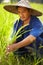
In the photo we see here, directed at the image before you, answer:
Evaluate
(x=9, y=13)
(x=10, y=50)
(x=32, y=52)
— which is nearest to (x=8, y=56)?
A: (x=10, y=50)

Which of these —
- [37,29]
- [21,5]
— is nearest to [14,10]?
[21,5]

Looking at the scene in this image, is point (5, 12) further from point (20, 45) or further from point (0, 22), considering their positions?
point (20, 45)

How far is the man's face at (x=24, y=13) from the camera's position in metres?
1.28

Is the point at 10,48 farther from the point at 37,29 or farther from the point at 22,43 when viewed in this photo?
the point at 37,29

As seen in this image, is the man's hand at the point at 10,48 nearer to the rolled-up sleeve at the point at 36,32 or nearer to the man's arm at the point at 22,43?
the man's arm at the point at 22,43

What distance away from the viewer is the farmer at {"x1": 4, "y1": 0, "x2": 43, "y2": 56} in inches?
49.9

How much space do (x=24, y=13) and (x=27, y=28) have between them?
0.09 metres

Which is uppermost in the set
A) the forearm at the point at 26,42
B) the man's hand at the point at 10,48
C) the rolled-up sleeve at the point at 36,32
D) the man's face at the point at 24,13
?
the man's face at the point at 24,13

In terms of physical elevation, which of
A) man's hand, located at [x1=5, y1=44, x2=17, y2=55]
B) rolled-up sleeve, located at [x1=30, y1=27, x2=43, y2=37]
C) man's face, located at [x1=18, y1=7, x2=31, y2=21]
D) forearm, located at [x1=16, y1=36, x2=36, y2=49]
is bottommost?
man's hand, located at [x1=5, y1=44, x2=17, y2=55]

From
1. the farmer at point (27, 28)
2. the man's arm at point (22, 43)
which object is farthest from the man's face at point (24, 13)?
the man's arm at point (22, 43)

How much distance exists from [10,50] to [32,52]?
5.0 inches

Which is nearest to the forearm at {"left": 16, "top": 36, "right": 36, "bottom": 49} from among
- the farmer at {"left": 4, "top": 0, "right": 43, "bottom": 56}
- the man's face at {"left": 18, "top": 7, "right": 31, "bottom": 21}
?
the farmer at {"left": 4, "top": 0, "right": 43, "bottom": 56}

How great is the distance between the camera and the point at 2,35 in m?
1.30

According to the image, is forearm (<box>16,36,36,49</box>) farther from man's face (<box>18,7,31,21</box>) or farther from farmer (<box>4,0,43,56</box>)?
man's face (<box>18,7,31,21</box>)
